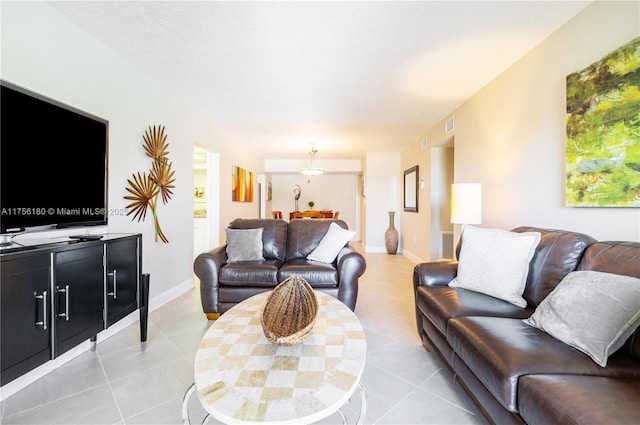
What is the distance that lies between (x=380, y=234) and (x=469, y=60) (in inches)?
176

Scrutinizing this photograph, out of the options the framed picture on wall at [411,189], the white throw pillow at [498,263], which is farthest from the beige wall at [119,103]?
the framed picture on wall at [411,189]

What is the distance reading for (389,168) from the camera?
6.46 metres

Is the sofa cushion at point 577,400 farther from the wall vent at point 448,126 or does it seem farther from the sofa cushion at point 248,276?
the wall vent at point 448,126

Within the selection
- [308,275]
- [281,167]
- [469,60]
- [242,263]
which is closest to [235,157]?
[281,167]

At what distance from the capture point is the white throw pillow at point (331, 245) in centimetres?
279

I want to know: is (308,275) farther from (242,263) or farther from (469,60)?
(469,60)

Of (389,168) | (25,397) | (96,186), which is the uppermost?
(389,168)

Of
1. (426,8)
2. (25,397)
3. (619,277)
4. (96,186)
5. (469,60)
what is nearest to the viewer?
(619,277)

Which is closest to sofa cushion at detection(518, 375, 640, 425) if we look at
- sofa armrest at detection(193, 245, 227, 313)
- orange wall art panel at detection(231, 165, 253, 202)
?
sofa armrest at detection(193, 245, 227, 313)

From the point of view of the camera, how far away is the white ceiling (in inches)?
A: 71.3

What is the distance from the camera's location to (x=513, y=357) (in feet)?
3.45

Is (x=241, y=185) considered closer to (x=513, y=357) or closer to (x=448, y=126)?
(x=448, y=126)

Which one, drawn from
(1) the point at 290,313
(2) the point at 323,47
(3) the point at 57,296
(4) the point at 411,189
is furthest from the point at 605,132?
(4) the point at 411,189

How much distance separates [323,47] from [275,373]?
2324mm
